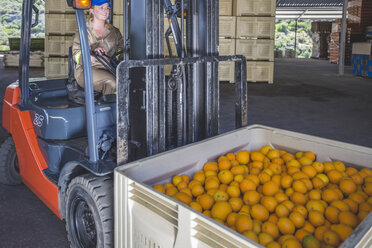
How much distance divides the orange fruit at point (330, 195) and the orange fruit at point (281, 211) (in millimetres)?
272

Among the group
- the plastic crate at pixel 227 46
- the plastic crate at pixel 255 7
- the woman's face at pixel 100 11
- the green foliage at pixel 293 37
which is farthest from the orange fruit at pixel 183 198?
the green foliage at pixel 293 37

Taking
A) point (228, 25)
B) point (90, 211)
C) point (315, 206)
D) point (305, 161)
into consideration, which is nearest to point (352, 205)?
point (315, 206)

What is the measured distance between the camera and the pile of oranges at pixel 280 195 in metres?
1.68

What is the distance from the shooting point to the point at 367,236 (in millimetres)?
1272

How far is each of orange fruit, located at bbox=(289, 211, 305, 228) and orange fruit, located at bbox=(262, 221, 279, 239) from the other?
123mm

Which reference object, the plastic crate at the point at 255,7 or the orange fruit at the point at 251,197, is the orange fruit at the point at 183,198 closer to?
Result: the orange fruit at the point at 251,197

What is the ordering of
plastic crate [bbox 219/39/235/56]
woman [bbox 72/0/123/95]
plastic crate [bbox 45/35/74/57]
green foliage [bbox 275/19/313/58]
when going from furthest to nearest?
green foliage [bbox 275/19/313/58] → plastic crate [bbox 219/39/235/56] → plastic crate [bbox 45/35/74/57] → woman [bbox 72/0/123/95]

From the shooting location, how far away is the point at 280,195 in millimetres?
2010

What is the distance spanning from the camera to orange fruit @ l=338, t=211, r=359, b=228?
1.70 meters

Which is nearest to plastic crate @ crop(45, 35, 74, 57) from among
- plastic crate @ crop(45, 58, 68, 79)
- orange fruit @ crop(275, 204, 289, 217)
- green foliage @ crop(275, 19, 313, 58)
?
plastic crate @ crop(45, 58, 68, 79)

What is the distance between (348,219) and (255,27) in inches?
386

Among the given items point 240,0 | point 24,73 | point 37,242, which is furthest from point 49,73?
point 37,242

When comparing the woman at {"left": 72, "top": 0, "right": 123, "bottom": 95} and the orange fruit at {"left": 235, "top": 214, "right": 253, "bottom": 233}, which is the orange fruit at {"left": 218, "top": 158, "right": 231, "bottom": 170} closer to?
the orange fruit at {"left": 235, "top": 214, "right": 253, "bottom": 233}

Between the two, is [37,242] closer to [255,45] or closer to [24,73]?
[24,73]
